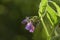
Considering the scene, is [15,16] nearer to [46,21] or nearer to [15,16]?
[15,16]

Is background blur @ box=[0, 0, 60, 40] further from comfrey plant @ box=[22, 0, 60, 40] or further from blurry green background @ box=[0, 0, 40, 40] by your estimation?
comfrey plant @ box=[22, 0, 60, 40]

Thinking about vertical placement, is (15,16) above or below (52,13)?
above

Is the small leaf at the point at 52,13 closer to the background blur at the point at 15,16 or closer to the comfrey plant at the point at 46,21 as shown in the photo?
the comfrey plant at the point at 46,21

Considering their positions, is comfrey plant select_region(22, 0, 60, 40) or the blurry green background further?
the blurry green background

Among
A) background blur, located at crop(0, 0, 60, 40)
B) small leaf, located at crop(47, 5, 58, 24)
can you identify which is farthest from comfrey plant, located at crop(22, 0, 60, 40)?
background blur, located at crop(0, 0, 60, 40)

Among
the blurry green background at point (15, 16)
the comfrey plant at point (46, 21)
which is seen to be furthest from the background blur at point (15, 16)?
the comfrey plant at point (46, 21)

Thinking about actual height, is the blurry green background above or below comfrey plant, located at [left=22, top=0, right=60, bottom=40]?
above

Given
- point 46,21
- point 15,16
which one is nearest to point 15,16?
point 15,16

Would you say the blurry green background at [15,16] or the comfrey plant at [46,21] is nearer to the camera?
the comfrey plant at [46,21]
